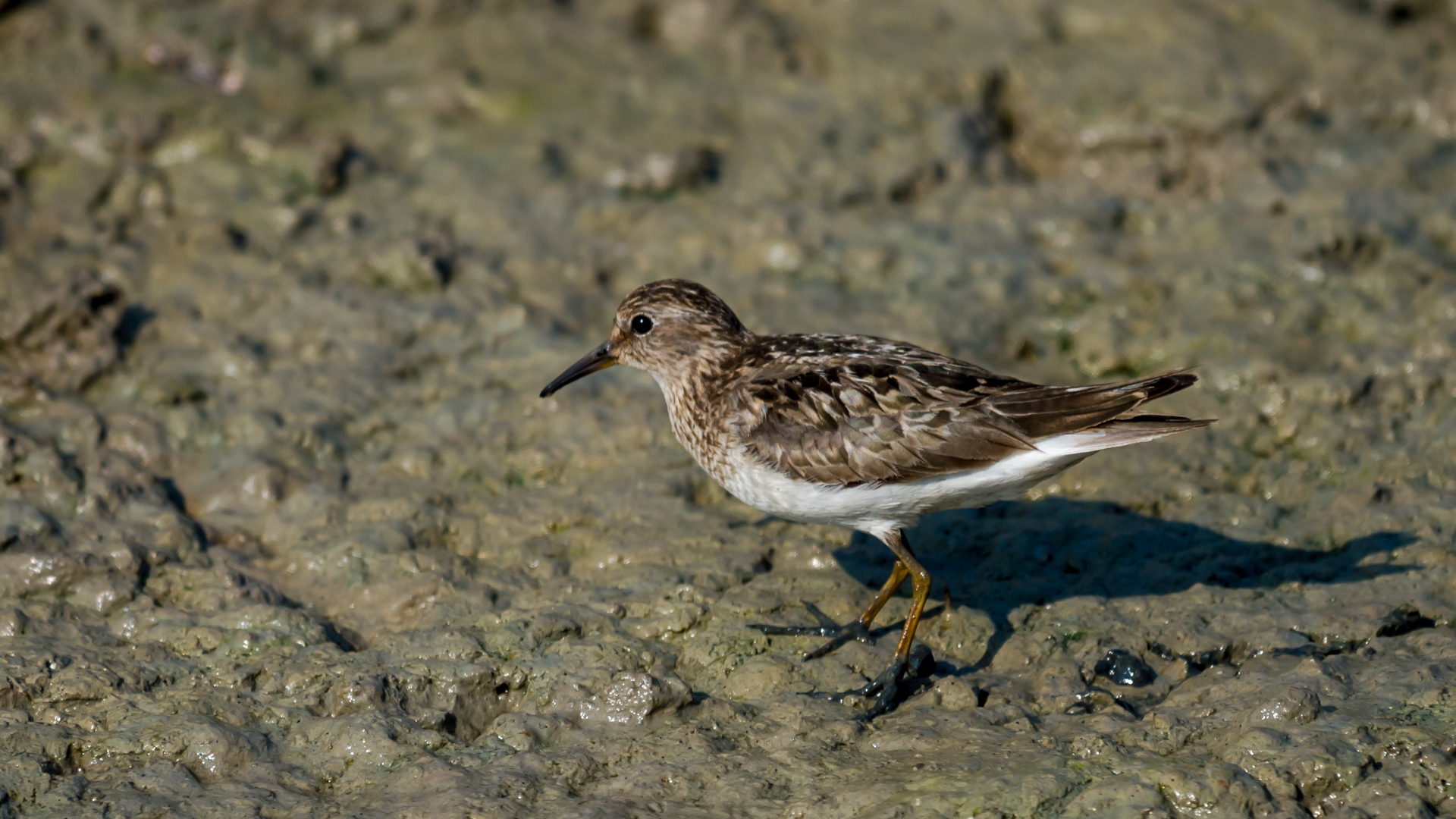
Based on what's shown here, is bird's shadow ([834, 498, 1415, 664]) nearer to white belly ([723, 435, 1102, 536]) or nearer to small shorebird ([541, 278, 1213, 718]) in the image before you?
small shorebird ([541, 278, 1213, 718])

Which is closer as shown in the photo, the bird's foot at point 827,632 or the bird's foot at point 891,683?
the bird's foot at point 891,683

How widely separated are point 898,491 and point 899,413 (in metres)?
0.34

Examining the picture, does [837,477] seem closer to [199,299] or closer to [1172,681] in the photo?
[1172,681]

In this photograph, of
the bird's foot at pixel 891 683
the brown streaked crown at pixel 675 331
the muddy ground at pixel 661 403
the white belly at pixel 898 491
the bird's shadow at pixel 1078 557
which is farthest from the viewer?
the brown streaked crown at pixel 675 331


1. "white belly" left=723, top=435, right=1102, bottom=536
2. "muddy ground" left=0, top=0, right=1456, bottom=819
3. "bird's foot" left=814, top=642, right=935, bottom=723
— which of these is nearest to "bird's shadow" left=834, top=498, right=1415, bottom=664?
"muddy ground" left=0, top=0, right=1456, bottom=819

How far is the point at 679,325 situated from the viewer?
6.66 m

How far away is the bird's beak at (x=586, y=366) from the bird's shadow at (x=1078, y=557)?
5.10 feet

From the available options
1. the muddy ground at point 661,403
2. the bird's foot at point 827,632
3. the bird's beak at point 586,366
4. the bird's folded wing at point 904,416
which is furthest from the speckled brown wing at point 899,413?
the bird's beak at point 586,366

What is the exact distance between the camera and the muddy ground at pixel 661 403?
5.07 meters

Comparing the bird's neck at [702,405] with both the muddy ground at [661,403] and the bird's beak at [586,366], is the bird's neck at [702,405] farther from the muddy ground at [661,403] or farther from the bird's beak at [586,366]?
the muddy ground at [661,403]

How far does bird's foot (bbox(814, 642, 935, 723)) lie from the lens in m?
5.42

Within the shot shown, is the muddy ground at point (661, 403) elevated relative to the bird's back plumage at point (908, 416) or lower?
lower

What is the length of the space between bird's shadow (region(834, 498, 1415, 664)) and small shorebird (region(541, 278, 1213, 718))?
0.42m

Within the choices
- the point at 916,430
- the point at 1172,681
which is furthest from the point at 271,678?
the point at 1172,681
